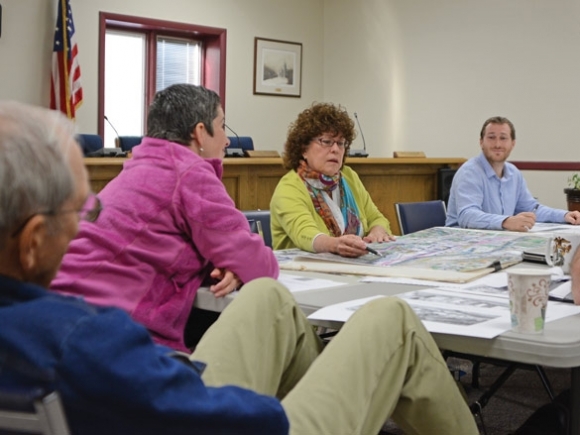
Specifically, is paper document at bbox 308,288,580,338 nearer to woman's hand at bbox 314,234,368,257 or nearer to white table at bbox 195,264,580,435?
white table at bbox 195,264,580,435

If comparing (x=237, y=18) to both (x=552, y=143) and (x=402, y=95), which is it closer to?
(x=402, y=95)

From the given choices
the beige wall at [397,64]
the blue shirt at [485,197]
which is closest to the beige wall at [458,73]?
the beige wall at [397,64]

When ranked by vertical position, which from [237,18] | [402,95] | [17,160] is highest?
[237,18]

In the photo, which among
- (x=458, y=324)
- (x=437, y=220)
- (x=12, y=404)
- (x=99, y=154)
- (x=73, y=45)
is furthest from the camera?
(x=73, y=45)

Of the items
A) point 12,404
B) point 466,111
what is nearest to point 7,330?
point 12,404

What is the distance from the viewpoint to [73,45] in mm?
7617

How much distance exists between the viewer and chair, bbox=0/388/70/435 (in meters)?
0.81

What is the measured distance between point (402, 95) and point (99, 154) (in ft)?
14.6

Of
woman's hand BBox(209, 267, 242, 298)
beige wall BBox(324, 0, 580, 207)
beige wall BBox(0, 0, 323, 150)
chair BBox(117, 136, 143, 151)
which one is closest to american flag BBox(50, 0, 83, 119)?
beige wall BBox(0, 0, 323, 150)

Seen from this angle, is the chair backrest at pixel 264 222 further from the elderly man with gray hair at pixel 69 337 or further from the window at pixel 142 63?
the window at pixel 142 63

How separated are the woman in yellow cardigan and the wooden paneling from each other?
2.30 m

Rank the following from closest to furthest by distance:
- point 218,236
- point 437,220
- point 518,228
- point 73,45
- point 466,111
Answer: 1. point 218,236
2. point 518,228
3. point 437,220
4. point 73,45
5. point 466,111

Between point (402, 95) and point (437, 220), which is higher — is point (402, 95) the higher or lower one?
the higher one

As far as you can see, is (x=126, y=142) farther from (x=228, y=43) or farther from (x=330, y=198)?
(x=330, y=198)
